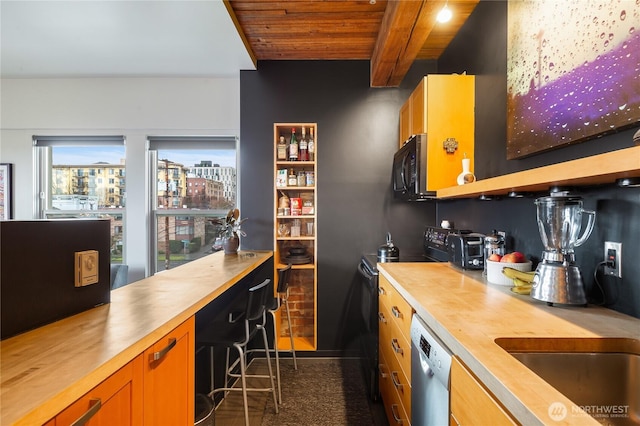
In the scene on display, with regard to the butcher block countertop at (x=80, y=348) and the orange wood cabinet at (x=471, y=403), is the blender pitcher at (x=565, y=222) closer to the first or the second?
the orange wood cabinet at (x=471, y=403)

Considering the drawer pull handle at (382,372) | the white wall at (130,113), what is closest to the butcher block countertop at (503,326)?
the drawer pull handle at (382,372)

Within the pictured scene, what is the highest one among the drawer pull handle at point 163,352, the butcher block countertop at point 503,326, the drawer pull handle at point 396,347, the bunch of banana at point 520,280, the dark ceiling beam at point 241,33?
the dark ceiling beam at point 241,33

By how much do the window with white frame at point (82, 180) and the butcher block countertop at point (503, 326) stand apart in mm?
3336

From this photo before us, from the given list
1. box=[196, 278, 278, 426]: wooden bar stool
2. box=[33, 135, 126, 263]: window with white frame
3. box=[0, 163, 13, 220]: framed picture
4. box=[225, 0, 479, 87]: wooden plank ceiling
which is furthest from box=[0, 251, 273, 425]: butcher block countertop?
box=[0, 163, 13, 220]: framed picture

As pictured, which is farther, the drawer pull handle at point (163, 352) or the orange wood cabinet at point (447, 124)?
the orange wood cabinet at point (447, 124)

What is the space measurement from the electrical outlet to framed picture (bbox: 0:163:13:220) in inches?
199

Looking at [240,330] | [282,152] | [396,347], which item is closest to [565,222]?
[396,347]

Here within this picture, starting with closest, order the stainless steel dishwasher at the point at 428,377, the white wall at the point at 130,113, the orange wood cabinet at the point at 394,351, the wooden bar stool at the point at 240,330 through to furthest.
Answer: the stainless steel dishwasher at the point at 428,377 → the orange wood cabinet at the point at 394,351 → the wooden bar stool at the point at 240,330 → the white wall at the point at 130,113

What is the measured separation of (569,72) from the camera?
1189 millimetres

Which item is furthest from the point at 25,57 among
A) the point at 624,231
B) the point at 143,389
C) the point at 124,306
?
the point at 624,231

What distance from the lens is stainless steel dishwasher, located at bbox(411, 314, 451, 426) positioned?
3.08 feet

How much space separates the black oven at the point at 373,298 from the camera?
2.12 metres

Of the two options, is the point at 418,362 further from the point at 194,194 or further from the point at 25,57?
the point at 25,57

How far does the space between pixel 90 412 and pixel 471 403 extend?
3.03 feet
